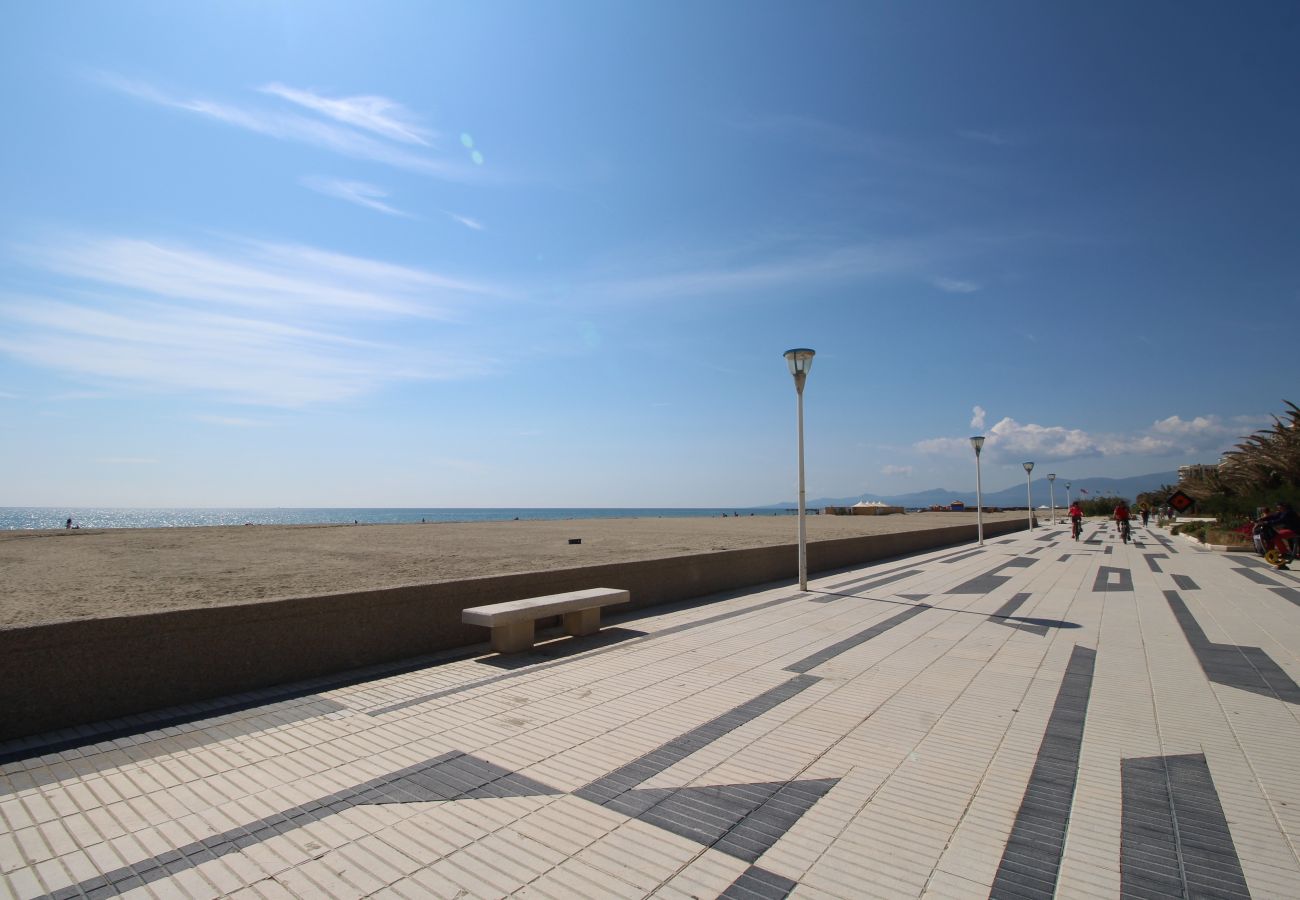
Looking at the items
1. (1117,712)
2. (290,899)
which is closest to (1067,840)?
(1117,712)

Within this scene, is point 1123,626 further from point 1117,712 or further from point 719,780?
point 719,780

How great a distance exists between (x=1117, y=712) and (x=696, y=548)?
50.9ft

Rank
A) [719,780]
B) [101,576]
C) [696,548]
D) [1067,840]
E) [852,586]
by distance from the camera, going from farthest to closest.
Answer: [696,548] < [101,576] < [852,586] < [719,780] < [1067,840]

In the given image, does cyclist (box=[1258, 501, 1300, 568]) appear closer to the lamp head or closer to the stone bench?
the lamp head

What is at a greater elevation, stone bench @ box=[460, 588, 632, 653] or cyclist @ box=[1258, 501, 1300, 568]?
cyclist @ box=[1258, 501, 1300, 568]

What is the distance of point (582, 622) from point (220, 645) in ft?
11.7

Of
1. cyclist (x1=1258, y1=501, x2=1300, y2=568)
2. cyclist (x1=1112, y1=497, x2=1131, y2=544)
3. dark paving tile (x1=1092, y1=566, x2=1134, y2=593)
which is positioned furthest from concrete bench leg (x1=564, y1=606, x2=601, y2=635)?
cyclist (x1=1112, y1=497, x2=1131, y2=544)

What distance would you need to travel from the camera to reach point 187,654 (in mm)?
5012

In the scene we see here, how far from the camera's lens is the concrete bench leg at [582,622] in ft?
24.8

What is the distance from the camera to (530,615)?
672 centimetres

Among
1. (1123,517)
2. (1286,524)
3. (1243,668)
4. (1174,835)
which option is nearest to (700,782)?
(1174,835)

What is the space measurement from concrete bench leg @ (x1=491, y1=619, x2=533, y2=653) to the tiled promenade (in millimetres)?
254

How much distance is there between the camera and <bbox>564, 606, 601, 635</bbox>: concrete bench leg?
24.8 feet

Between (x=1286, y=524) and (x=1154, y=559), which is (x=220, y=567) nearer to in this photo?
(x=1154, y=559)
